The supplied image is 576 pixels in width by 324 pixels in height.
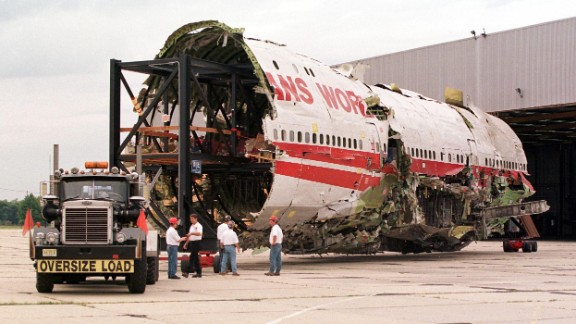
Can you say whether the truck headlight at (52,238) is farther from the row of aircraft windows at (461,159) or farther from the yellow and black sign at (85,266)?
the row of aircraft windows at (461,159)

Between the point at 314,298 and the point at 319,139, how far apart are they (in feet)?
36.8

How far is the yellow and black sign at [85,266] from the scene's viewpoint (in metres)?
19.9

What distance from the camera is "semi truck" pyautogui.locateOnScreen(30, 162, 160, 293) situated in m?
20.0

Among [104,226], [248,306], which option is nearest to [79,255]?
[104,226]

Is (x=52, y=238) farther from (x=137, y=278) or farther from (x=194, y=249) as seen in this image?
(x=194, y=249)

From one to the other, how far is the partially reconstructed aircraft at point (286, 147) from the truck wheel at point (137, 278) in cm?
756

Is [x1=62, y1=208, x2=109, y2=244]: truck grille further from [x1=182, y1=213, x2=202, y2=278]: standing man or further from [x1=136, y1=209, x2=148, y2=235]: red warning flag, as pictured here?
[x1=182, y1=213, x2=202, y2=278]: standing man

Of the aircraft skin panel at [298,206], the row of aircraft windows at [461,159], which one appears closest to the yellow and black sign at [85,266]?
the aircraft skin panel at [298,206]

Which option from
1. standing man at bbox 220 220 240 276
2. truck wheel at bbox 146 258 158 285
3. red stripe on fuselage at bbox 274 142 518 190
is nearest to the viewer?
truck wheel at bbox 146 258 158 285

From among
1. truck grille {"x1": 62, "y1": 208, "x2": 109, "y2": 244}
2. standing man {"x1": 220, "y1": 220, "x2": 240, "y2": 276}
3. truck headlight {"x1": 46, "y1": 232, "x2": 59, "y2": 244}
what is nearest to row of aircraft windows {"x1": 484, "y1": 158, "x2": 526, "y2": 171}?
standing man {"x1": 220, "y1": 220, "x2": 240, "y2": 276}

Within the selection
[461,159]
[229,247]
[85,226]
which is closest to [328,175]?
[229,247]

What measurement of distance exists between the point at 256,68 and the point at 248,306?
40.7ft

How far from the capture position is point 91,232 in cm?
2061

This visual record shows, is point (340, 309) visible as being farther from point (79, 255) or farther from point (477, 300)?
point (79, 255)
